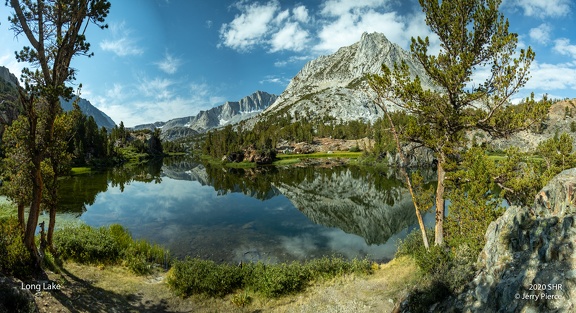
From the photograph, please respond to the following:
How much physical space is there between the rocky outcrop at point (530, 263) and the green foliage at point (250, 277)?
9.36 metres

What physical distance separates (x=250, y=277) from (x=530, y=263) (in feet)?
46.5

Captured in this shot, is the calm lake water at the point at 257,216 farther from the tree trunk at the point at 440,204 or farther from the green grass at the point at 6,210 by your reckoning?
the tree trunk at the point at 440,204

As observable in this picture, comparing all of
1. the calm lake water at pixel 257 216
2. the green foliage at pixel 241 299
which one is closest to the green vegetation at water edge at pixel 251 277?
the green foliage at pixel 241 299

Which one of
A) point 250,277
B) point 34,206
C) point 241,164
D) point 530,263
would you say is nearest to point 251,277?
point 250,277

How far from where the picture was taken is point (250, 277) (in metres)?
18.0

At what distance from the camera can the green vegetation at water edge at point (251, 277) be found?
55.1ft

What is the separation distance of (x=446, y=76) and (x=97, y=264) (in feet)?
82.1

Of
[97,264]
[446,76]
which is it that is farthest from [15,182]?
[446,76]

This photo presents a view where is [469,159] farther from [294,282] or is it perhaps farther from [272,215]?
[272,215]

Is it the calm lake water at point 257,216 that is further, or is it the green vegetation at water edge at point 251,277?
the calm lake water at point 257,216

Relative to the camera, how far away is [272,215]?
45594 millimetres

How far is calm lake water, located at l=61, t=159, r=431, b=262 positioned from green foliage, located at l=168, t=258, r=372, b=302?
683cm

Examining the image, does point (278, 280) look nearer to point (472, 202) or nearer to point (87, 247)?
point (472, 202)

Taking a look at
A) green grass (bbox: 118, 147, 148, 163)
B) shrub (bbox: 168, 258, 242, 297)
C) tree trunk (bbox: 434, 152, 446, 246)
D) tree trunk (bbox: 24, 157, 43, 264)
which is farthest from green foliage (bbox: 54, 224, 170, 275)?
green grass (bbox: 118, 147, 148, 163)
